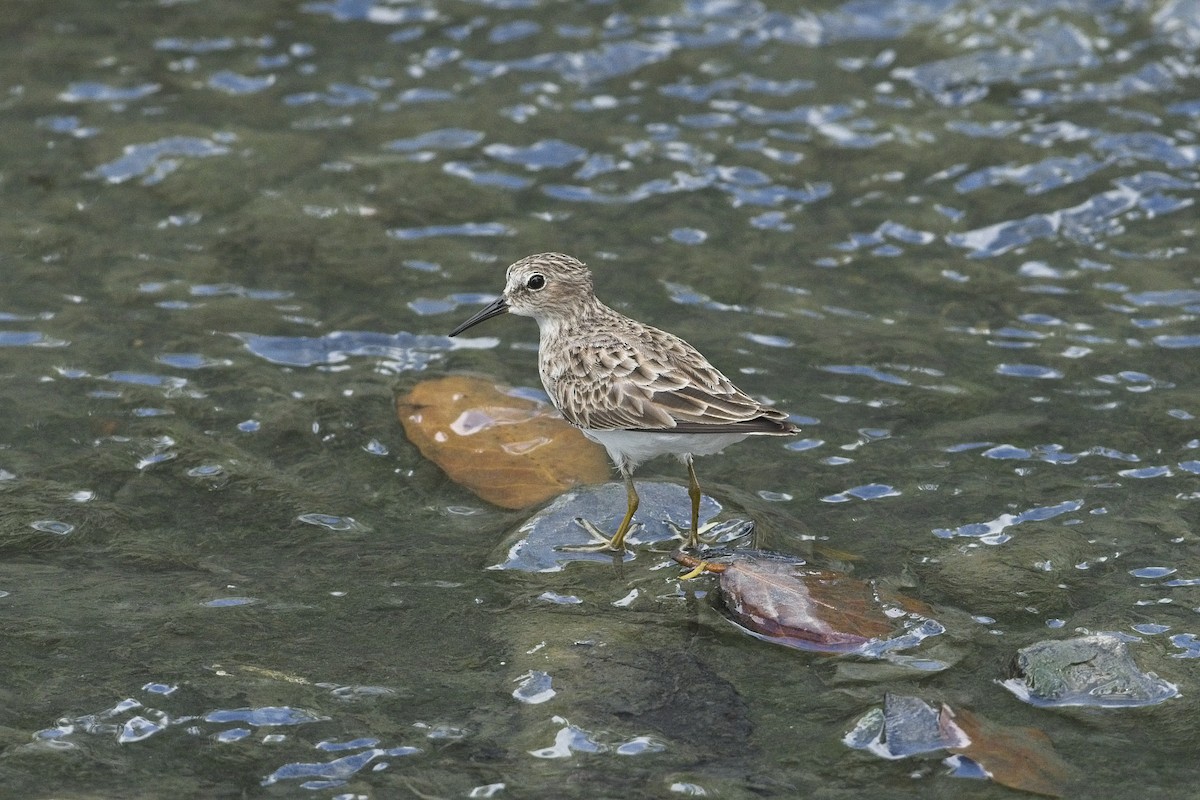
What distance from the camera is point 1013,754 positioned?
595 cm

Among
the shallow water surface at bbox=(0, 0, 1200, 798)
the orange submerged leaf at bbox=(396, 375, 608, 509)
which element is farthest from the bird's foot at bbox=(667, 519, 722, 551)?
the orange submerged leaf at bbox=(396, 375, 608, 509)

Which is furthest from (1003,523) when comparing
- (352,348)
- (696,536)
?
(352,348)

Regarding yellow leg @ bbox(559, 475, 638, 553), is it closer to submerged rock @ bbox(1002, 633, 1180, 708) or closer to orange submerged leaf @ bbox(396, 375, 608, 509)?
orange submerged leaf @ bbox(396, 375, 608, 509)

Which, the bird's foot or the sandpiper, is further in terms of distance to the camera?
the bird's foot

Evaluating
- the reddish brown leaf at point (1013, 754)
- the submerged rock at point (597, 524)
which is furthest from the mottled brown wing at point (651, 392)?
the reddish brown leaf at point (1013, 754)

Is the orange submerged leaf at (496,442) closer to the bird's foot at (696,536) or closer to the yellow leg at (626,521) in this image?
the yellow leg at (626,521)

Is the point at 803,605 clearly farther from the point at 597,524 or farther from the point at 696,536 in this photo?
the point at 597,524

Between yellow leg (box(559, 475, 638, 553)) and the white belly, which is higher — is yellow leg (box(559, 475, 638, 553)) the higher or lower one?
the lower one

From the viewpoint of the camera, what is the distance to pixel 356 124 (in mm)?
12336

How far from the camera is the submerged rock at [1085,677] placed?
20.9ft

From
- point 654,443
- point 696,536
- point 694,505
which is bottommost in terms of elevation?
point 696,536

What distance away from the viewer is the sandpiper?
7312mm

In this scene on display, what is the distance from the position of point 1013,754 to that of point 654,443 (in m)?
2.45

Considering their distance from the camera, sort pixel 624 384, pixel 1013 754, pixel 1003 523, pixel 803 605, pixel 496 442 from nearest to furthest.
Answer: pixel 1013 754 → pixel 803 605 → pixel 624 384 → pixel 1003 523 → pixel 496 442
